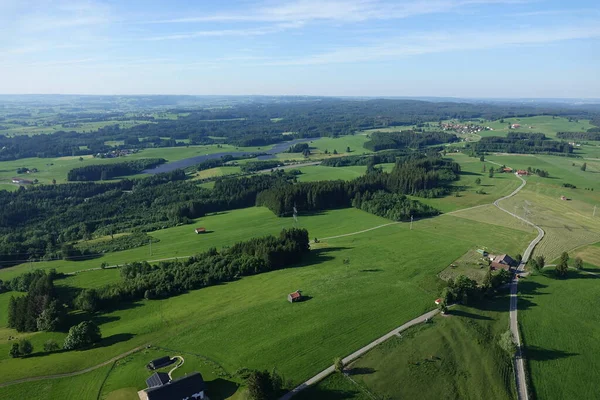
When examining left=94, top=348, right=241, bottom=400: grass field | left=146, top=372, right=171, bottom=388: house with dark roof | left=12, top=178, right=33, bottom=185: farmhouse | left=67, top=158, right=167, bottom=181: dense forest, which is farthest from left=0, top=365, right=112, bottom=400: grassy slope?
left=67, top=158, right=167, bottom=181: dense forest

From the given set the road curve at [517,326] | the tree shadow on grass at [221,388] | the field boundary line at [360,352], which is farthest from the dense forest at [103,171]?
the road curve at [517,326]

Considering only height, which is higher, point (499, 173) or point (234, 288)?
point (499, 173)

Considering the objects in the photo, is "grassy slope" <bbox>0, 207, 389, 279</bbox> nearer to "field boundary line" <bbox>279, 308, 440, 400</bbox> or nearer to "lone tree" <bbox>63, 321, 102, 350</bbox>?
"lone tree" <bbox>63, 321, 102, 350</bbox>

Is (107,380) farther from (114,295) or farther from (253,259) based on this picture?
(253,259)

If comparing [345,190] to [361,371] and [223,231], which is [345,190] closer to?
[223,231]

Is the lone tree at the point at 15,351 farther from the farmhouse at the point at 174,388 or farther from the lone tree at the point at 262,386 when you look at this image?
the lone tree at the point at 262,386

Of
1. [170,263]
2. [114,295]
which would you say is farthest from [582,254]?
[114,295]

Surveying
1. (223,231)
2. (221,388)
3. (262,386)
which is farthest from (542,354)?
(223,231)
